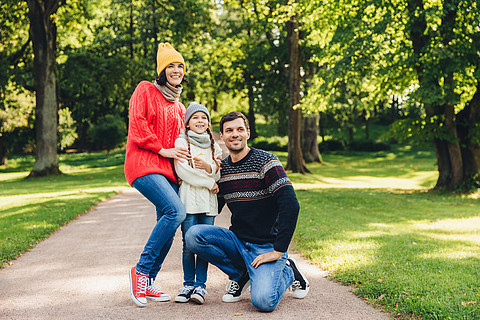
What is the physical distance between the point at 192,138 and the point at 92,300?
1.78 meters

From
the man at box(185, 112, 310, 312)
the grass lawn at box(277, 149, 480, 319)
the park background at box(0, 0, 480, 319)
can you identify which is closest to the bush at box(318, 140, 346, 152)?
the park background at box(0, 0, 480, 319)

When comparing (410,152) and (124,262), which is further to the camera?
(410,152)

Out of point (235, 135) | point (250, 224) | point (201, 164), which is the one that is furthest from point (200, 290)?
point (235, 135)

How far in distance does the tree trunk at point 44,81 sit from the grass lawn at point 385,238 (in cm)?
663

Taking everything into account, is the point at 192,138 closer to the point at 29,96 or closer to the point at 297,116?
the point at 297,116

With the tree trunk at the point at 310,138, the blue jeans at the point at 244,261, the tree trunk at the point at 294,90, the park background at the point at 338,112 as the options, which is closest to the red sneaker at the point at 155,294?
the blue jeans at the point at 244,261

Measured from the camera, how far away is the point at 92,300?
420cm

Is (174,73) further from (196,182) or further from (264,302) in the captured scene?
(264,302)

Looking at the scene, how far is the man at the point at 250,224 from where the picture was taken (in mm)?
3963

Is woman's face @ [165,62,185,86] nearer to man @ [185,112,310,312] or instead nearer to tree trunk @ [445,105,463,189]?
man @ [185,112,310,312]

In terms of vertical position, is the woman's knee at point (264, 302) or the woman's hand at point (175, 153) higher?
the woman's hand at point (175, 153)

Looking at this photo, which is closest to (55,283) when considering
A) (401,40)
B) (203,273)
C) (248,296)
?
(203,273)

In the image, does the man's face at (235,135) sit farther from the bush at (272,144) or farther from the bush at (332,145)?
the bush at (332,145)

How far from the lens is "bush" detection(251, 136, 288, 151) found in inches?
1547
